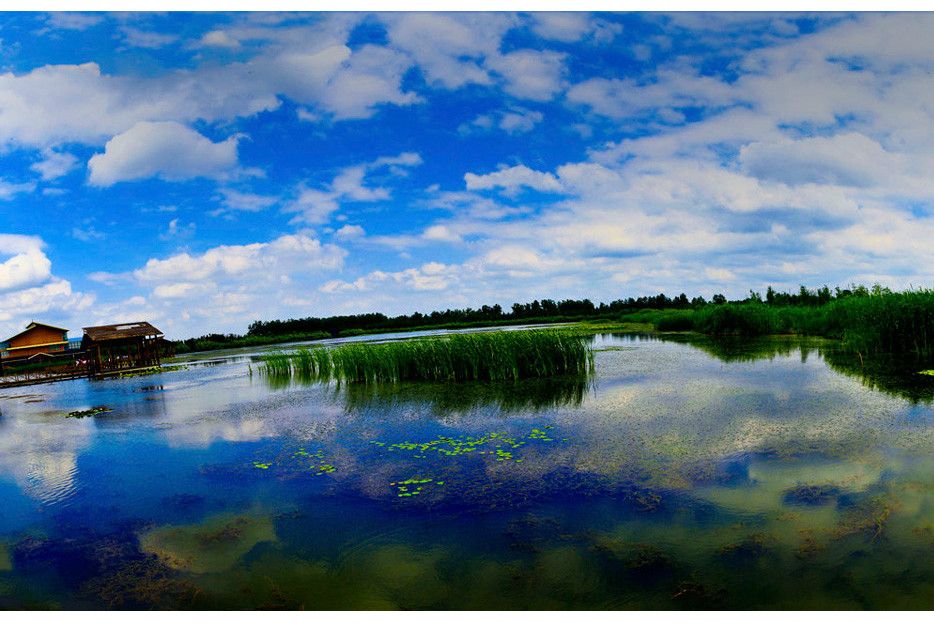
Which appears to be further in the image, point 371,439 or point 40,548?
point 371,439

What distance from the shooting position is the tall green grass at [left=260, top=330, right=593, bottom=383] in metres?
14.9

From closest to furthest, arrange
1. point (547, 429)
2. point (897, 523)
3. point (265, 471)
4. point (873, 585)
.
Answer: point (873, 585) → point (897, 523) → point (265, 471) → point (547, 429)

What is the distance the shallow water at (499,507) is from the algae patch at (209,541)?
25 millimetres

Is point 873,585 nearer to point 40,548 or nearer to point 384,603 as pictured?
point 384,603

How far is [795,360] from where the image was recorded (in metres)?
15.5

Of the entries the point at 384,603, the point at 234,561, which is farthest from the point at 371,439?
the point at 384,603

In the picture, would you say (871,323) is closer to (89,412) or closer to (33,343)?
(89,412)

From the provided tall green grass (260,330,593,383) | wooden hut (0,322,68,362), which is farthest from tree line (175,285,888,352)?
tall green grass (260,330,593,383)

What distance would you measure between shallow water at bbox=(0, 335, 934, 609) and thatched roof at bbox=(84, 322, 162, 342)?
18.8 m

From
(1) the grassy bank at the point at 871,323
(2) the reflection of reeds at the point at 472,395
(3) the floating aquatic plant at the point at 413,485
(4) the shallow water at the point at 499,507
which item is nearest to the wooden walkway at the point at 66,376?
(4) the shallow water at the point at 499,507

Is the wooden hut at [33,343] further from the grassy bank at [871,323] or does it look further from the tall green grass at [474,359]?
the grassy bank at [871,323]

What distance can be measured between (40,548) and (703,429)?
8128mm

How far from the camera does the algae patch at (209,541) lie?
15.7 feet

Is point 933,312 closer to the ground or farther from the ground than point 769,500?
farther from the ground
